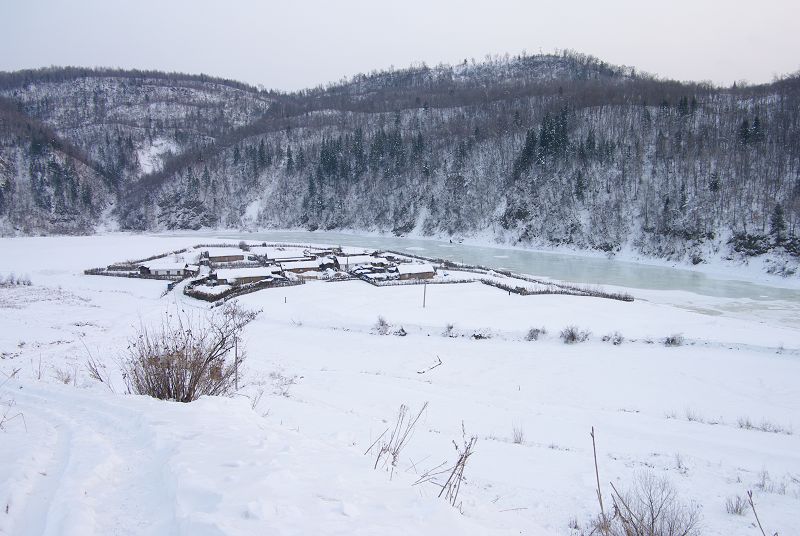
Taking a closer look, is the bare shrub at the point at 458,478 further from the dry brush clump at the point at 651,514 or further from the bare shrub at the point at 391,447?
the dry brush clump at the point at 651,514

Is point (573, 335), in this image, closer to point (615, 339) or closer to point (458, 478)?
point (615, 339)

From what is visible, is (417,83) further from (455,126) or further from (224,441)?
(224,441)

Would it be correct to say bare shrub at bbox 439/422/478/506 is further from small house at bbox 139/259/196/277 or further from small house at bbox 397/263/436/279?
small house at bbox 139/259/196/277

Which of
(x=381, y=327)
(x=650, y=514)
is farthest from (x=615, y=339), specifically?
(x=650, y=514)

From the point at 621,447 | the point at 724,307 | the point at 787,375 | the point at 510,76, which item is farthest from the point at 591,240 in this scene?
the point at 510,76

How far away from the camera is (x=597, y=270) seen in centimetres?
4984

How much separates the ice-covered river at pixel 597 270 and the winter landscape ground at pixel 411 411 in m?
5.23

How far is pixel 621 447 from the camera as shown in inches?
391

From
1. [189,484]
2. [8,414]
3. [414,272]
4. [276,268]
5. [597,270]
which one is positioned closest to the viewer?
[189,484]

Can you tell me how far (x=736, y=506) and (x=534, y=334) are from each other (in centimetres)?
1784

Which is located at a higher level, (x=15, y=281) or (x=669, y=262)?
(x=669, y=262)

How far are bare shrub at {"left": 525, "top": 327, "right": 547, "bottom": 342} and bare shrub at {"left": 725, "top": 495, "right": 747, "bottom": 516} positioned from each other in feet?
57.2

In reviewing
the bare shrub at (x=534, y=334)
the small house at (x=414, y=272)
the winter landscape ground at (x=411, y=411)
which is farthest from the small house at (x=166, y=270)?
the bare shrub at (x=534, y=334)

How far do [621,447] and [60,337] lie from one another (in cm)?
2091
